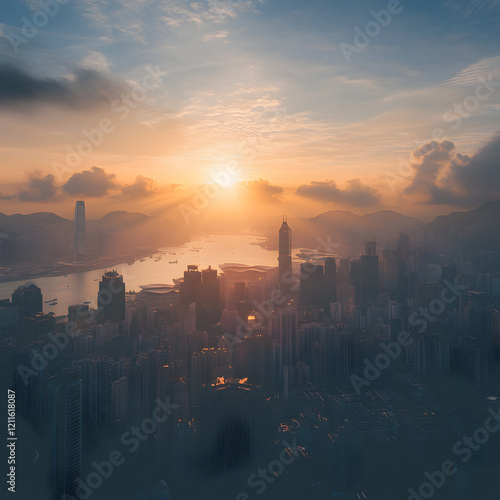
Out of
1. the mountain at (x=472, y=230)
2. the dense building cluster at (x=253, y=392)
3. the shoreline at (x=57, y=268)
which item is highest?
the mountain at (x=472, y=230)

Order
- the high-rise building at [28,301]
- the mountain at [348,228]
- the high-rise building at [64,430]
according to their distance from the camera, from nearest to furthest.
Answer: the high-rise building at [64,430] → the high-rise building at [28,301] → the mountain at [348,228]

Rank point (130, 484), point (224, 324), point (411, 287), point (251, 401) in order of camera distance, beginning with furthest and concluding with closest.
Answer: point (411, 287) → point (224, 324) → point (251, 401) → point (130, 484)

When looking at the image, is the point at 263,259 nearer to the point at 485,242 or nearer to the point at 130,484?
the point at 485,242

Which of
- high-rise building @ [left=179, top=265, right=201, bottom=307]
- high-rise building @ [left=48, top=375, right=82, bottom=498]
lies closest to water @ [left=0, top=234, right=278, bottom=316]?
high-rise building @ [left=179, top=265, right=201, bottom=307]

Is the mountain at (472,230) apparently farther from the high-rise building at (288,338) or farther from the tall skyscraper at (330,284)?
the high-rise building at (288,338)

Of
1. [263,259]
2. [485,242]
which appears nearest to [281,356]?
[485,242]

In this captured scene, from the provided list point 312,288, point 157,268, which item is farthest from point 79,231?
point 312,288

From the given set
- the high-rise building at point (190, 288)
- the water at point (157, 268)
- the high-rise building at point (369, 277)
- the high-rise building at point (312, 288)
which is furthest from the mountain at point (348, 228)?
the high-rise building at point (190, 288)
